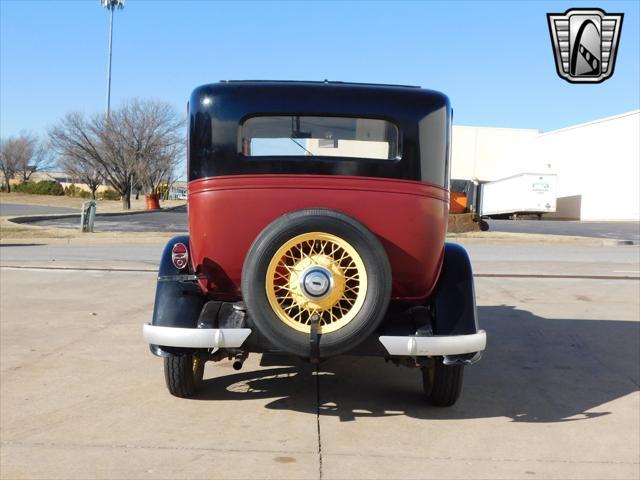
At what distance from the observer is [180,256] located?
528cm

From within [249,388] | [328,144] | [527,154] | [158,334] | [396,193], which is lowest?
[249,388]

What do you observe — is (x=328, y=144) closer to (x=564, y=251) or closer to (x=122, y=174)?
(x=564, y=251)

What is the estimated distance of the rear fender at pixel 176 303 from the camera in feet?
15.9

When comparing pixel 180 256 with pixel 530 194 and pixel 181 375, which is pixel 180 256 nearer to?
pixel 181 375

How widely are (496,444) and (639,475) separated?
818mm

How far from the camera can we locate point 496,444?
4.54 metres

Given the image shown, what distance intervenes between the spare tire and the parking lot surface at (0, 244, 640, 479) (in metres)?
0.67

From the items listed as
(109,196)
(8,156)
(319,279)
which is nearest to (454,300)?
(319,279)

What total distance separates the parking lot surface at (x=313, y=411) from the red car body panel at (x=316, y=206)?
0.94 meters

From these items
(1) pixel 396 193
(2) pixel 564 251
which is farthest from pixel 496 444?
(2) pixel 564 251

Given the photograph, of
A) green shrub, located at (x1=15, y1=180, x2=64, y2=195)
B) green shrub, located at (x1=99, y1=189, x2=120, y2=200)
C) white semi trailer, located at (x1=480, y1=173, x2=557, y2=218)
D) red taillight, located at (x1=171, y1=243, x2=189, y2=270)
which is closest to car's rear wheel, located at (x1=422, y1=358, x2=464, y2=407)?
red taillight, located at (x1=171, y1=243, x2=189, y2=270)

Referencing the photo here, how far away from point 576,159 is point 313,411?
52.2 meters

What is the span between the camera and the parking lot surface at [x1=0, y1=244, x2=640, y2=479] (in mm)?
4117

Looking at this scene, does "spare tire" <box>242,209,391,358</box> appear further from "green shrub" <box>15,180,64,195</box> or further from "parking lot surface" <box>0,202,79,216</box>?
"green shrub" <box>15,180,64,195</box>
